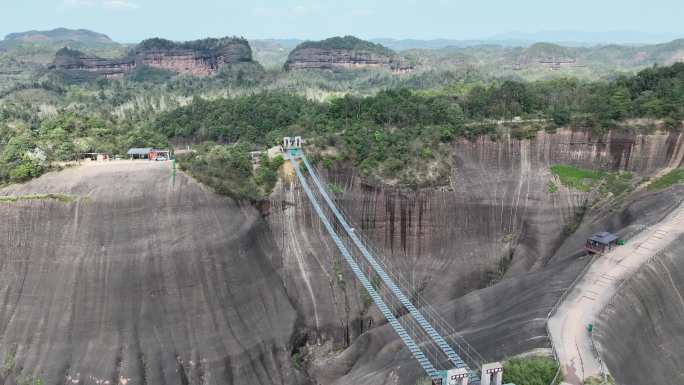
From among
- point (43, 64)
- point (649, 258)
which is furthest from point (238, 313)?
point (43, 64)

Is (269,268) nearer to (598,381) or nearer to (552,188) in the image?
(598,381)

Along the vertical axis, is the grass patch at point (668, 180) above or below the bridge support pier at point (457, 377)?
above

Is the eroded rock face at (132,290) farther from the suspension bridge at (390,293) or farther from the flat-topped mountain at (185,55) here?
the flat-topped mountain at (185,55)

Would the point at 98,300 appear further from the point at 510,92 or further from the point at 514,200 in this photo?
the point at 510,92

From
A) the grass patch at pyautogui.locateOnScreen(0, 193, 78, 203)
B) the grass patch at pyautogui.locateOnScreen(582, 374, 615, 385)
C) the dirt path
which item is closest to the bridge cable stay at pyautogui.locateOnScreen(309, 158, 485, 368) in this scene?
the dirt path

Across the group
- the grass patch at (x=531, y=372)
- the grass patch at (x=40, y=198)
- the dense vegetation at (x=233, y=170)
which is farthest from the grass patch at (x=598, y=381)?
the grass patch at (x=40, y=198)

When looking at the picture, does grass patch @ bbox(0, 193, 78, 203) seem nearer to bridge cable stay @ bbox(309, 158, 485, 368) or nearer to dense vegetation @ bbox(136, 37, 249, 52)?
bridge cable stay @ bbox(309, 158, 485, 368)
